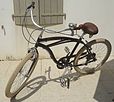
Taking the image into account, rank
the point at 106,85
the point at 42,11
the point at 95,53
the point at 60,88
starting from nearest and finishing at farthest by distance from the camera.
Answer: the point at 60,88 < the point at 106,85 < the point at 95,53 < the point at 42,11

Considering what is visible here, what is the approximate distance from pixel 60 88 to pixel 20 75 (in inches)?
32.8

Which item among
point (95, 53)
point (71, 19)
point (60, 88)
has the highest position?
point (71, 19)

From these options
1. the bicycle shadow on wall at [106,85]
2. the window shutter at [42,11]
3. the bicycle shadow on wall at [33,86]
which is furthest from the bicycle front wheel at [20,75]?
the window shutter at [42,11]

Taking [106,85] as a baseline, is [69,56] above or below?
above

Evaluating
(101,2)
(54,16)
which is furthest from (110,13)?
(54,16)

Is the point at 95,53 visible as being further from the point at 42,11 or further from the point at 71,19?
the point at 42,11

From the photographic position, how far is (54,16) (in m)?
5.82

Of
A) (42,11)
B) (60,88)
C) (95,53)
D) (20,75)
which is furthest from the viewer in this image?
(42,11)

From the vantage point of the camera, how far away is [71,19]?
19.5ft

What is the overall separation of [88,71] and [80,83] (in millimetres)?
474

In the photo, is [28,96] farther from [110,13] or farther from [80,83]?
[110,13]

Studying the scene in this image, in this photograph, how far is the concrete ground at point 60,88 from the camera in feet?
14.5

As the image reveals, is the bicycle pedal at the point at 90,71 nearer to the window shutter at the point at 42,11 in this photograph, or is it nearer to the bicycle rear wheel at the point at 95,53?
→ the bicycle rear wheel at the point at 95,53

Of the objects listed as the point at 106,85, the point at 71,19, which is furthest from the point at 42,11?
the point at 106,85
